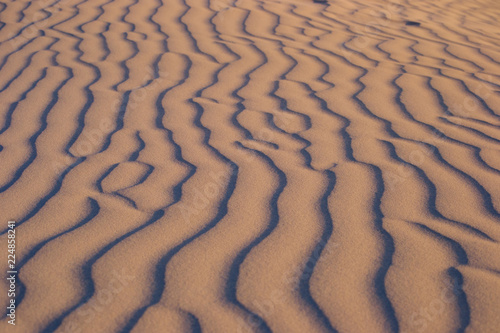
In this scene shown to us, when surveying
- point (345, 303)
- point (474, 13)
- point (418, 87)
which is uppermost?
point (345, 303)

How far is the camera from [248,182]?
228 centimetres

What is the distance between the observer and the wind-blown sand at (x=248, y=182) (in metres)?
1.61

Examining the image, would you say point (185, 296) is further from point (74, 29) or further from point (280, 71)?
point (74, 29)

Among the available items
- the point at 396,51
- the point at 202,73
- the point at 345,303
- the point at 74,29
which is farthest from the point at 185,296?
the point at 74,29

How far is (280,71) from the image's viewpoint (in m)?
3.75

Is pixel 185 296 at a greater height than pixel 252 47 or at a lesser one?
greater

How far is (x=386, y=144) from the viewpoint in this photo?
8.80ft

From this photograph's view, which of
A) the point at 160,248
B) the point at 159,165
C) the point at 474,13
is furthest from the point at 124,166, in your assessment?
the point at 474,13

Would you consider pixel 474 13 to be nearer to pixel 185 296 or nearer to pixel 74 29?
pixel 74 29

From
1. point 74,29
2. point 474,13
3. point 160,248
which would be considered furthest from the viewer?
point 474,13

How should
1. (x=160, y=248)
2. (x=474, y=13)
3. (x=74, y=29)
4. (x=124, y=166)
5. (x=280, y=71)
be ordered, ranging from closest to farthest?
1. (x=160, y=248)
2. (x=124, y=166)
3. (x=280, y=71)
4. (x=74, y=29)
5. (x=474, y=13)

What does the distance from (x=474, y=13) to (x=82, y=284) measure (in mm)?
6169

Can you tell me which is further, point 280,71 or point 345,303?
point 280,71

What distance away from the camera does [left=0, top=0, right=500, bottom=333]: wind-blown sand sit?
63.3 inches
